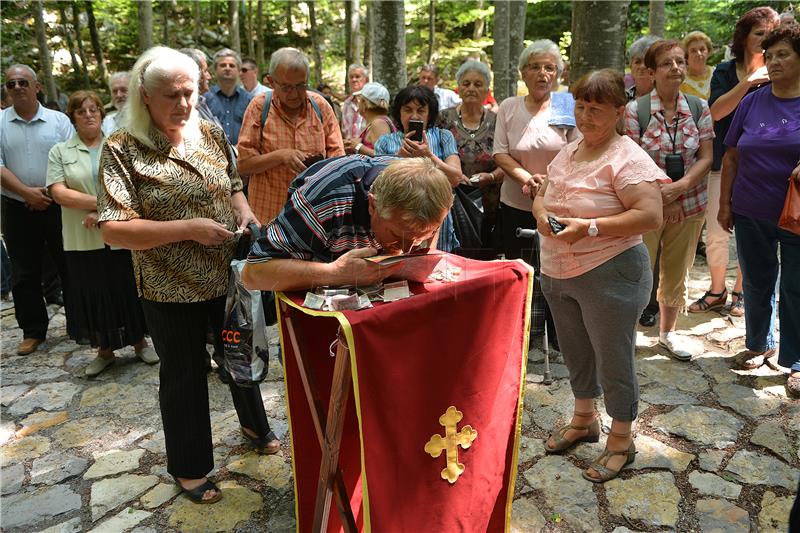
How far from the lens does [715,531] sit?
2715 millimetres

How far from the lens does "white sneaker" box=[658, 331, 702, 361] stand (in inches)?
174

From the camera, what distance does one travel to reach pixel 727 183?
412 centimetres

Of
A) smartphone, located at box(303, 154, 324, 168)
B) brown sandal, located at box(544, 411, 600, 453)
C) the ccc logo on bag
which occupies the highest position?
smartphone, located at box(303, 154, 324, 168)

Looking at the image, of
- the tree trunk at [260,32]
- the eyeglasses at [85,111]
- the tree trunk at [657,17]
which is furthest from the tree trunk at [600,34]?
the tree trunk at [260,32]

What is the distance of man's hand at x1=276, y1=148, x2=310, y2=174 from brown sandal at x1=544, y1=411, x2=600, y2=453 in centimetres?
223

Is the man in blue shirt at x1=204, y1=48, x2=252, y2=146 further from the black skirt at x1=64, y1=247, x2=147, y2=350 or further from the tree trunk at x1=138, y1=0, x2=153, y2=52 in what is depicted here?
the tree trunk at x1=138, y1=0, x2=153, y2=52

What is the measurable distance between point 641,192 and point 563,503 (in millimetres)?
1513

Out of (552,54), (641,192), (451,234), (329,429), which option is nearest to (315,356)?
(329,429)

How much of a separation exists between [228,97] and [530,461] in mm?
4777

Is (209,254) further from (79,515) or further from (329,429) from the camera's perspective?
(79,515)

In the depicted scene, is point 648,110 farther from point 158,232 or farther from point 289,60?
point 158,232

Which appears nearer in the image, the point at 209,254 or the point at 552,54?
the point at 209,254

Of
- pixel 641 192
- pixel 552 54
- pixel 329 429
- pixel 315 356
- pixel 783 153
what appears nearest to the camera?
pixel 329 429

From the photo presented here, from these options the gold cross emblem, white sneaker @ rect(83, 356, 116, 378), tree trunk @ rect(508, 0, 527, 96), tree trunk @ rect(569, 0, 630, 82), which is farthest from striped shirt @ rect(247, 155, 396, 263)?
tree trunk @ rect(508, 0, 527, 96)
